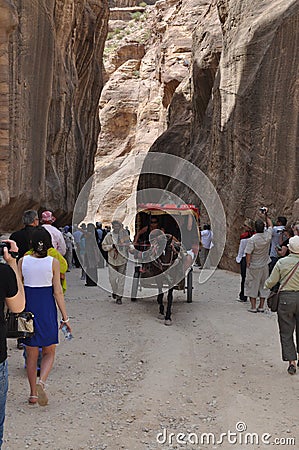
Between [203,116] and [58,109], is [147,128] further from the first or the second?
[58,109]

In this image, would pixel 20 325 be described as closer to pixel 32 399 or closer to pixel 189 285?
pixel 32 399

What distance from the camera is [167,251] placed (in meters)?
10.4

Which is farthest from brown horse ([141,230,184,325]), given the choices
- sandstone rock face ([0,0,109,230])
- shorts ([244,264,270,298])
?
sandstone rock face ([0,0,109,230])

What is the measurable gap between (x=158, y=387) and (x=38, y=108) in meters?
12.2

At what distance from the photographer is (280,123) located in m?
16.3

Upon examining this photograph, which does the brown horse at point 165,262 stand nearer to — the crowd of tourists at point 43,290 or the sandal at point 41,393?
the crowd of tourists at point 43,290

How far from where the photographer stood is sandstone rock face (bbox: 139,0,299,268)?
16047 mm

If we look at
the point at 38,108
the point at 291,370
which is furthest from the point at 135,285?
the point at 38,108

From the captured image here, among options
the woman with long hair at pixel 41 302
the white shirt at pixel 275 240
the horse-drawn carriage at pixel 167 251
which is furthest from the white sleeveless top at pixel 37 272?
the white shirt at pixel 275 240

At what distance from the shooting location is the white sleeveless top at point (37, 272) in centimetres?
554

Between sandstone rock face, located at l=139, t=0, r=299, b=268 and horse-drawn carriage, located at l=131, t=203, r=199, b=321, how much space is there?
3.93m

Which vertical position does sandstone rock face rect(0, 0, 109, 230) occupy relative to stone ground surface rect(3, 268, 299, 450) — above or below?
above

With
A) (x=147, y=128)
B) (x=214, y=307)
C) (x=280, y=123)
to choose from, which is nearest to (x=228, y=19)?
(x=280, y=123)

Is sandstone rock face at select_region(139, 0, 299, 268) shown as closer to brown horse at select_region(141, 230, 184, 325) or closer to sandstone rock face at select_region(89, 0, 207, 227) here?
brown horse at select_region(141, 230, 184, 325)
